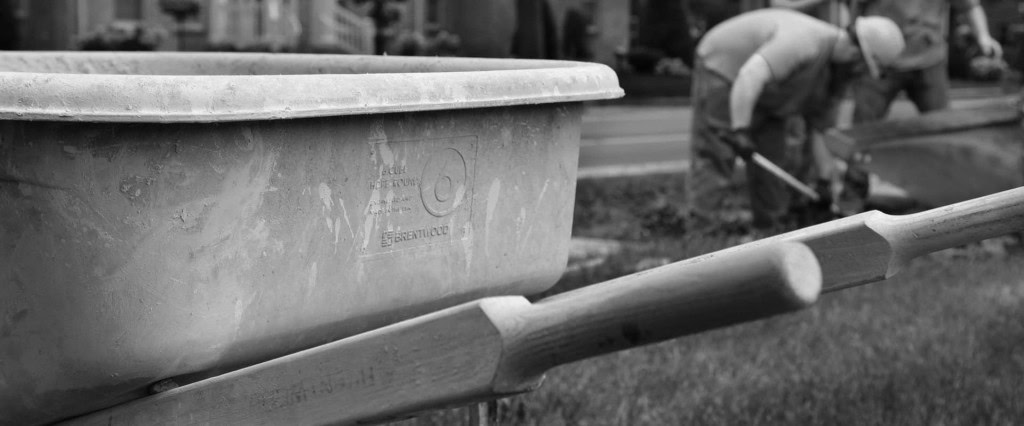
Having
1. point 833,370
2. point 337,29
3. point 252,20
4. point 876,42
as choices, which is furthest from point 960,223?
point 252,20

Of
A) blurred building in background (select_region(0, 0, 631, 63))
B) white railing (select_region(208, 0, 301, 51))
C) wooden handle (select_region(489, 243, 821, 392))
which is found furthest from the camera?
white railing (select_region(208, 0, 301, 51))

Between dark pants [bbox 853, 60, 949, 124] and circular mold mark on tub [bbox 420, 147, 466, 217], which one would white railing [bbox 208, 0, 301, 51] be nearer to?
dark pants [bbox 853, 60, 949, 124]

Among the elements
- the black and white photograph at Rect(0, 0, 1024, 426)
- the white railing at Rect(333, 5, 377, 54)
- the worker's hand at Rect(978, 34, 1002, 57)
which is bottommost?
the white railing at Rect(333, 5, 377, 54)

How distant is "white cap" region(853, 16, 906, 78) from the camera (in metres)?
6.56

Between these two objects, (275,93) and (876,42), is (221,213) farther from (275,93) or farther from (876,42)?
(876,42)

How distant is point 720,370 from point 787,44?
9.27 feet

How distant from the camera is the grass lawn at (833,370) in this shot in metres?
3.60

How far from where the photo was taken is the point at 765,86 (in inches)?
260

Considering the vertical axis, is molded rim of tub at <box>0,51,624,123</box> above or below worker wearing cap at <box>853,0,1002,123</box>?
above

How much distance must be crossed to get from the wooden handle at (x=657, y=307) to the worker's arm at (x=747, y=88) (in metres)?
4.73

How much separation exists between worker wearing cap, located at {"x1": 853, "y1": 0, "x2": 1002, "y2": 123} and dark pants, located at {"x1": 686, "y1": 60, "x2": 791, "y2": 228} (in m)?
0.92

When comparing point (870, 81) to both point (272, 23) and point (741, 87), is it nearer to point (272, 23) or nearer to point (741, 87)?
point (741, 87)

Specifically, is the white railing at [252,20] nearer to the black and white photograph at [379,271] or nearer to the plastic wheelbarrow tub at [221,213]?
the black and white photograph at [379,271]

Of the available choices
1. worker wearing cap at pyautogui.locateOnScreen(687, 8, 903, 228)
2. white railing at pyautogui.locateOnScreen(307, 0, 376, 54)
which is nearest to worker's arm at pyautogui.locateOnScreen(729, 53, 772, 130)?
worker wearing cap at pyautogui.locateOnScreen(687, 8, 903, 228)
